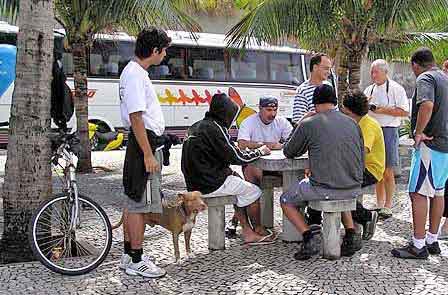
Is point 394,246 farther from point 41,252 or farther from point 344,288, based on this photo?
point 41,252

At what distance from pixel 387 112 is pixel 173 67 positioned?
1070 centimetres

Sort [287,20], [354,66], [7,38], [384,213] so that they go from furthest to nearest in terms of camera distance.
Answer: [7,38], [354,66], [287,20], [384,213]

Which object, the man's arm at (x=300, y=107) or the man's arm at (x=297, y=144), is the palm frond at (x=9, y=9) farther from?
the man's arm at (x=297, y=144)

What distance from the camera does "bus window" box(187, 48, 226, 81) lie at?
1731 cm

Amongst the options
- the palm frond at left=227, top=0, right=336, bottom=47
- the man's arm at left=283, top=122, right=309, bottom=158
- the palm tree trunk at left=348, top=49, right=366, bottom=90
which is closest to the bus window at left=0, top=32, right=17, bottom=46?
the palm frond at left=227, top=0, right=336, bottom=47

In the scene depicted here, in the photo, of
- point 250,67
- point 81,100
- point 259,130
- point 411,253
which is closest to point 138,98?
point 259,130

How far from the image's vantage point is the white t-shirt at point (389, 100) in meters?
7.14

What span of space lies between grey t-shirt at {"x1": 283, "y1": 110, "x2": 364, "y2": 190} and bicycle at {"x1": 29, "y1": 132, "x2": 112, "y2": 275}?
6.14 ft

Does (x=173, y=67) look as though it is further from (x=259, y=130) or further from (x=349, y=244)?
(x=349, y=244)

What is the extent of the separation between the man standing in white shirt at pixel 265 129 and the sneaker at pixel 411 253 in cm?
170

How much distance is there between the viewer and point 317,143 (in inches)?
200

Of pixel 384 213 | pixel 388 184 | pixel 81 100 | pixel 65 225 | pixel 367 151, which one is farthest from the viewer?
pixel 81 100

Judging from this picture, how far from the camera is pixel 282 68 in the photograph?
18.6 metres

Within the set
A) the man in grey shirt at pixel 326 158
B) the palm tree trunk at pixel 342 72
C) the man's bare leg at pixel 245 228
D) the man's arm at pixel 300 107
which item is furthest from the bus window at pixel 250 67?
the man in grey shirt at pixel 326 158
